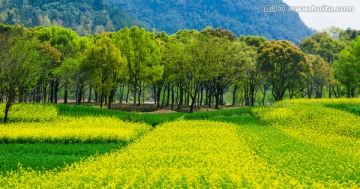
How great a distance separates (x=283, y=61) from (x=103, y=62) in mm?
29987

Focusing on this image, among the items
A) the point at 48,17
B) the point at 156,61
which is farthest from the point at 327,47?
the point at 48,17

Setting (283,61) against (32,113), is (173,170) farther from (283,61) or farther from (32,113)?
(283,61)

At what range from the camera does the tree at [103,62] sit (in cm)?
4869

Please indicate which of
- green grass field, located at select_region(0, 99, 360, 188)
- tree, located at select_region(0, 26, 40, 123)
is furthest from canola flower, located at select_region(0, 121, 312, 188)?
tree, located at select_region(0, 26, 40, 123)

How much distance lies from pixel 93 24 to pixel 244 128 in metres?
177

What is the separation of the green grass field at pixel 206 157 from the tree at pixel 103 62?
1439 cm

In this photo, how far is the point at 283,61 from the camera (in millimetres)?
60625

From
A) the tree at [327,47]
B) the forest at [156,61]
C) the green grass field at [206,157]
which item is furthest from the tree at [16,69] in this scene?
the tree at [327,47]

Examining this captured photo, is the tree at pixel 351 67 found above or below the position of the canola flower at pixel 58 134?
above

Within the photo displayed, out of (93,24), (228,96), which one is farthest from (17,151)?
(93,24)

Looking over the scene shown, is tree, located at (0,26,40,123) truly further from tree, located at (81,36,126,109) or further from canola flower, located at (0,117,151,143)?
tree, located at (81,36,126,109)

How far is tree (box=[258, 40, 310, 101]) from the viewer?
197ft

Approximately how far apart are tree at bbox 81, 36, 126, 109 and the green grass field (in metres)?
14.4

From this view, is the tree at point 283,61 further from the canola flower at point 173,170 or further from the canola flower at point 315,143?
the canola flower at point 173,170
